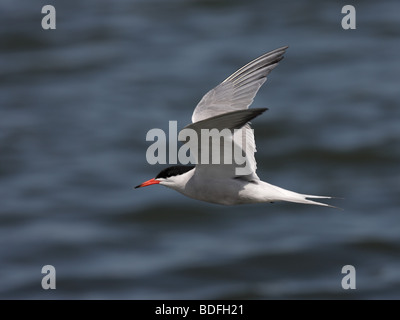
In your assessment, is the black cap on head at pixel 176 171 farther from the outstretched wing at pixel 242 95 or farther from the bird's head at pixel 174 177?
the outstretched wing at pixel 242 95

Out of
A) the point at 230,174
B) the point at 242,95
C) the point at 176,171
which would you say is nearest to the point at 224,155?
the point at 230,174

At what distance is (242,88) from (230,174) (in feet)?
3.06

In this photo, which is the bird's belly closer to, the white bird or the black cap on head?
the white bird

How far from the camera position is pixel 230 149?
5785 mm

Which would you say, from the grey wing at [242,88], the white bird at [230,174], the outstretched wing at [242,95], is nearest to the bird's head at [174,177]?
the white bird at [230,174]

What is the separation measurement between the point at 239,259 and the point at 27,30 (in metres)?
9.48

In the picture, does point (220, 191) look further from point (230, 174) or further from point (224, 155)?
point (224, 155)

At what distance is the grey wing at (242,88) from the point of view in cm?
643

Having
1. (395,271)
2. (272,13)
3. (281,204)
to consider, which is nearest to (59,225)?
(281,204)

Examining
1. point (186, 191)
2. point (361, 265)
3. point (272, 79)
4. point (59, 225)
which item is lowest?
point (186, 191)

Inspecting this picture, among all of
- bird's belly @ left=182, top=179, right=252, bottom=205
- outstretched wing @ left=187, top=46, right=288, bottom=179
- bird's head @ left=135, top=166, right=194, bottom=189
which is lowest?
bird's belly @ left=182, top=179, right=252, bottom=205

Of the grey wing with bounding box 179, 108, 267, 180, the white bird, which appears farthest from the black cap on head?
the grey wing with bounding box 179, 108, 267, 180

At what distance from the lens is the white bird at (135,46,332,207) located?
18.0ft
